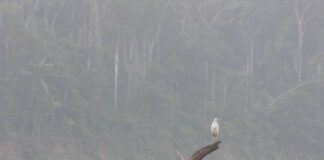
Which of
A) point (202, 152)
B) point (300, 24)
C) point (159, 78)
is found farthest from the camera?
point (300, 24)

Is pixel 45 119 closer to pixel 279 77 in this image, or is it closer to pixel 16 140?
pixel 16 140

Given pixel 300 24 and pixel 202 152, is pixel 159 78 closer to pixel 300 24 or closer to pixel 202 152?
pixel 300 24

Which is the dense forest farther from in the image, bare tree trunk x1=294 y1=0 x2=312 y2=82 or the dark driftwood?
the dark driftwood

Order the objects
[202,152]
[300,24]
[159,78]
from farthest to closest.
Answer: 1. [300,24]
2. [159,78]
3. [202,152]

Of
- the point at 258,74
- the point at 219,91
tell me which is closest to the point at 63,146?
the point at 219,91

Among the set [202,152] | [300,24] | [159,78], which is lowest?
[159,78]

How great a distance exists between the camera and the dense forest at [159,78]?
2155 centimetres

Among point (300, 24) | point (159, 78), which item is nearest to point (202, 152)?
point (159, 78)

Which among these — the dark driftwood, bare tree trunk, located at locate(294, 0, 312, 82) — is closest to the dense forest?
bare tree trunk, located at locate(294, 0, 312, 82)

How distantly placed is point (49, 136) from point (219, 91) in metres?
7.93

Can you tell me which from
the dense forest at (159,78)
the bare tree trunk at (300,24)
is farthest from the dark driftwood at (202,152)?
the bare tree trunk at (300,24)

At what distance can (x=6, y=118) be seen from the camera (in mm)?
20812

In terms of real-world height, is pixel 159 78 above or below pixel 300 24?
below

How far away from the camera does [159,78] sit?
26.1 metres
